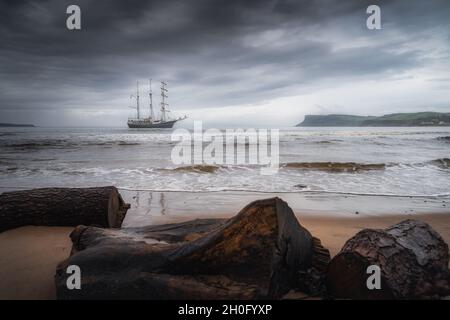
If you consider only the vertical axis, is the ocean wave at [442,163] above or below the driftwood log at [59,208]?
below

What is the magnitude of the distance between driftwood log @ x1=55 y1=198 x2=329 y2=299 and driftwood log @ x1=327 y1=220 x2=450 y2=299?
418 mm

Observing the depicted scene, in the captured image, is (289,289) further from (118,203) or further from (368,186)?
(368,186)

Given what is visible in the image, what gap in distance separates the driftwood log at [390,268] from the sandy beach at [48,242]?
1282 mm

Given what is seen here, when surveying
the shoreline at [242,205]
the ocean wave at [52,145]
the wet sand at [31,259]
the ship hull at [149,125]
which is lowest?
→ the shoreline at [242,205]

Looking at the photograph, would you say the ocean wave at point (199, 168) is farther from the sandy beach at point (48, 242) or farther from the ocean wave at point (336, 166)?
the sandy beach at point (48, 242)

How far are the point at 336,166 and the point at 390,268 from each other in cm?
1216

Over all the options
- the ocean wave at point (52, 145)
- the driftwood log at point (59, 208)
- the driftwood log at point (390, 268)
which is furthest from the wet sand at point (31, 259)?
the ocean wave at point (52, 145)

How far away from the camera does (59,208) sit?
16.7 feet

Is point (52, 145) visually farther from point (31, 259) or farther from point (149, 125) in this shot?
point (149, 125)

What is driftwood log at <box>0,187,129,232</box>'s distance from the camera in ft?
16.2

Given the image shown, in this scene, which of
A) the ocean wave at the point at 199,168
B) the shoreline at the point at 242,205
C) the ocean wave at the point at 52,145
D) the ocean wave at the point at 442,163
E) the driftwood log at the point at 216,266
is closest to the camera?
the driftwood log at the point at 216,266

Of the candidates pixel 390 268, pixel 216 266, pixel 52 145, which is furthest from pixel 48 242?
pixel 52 145

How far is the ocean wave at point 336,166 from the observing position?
537 inches
